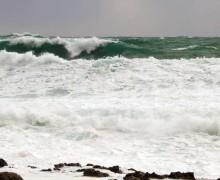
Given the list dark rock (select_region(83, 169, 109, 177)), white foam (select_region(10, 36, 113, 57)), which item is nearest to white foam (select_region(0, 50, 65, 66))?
white foam (select_region(10, 36, 113, 57))

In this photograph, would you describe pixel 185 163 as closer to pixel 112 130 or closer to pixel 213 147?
pixel 213 147

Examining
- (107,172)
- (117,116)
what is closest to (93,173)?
(107,172)

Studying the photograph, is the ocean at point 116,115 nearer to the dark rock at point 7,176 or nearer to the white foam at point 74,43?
the dark rock at point 7,176

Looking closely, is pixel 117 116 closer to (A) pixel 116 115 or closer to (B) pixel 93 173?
(A) pixel 116 115

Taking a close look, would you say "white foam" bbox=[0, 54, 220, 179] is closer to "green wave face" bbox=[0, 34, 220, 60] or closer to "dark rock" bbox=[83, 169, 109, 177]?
"dark rock" bbox=[83, 169, 109, 177]

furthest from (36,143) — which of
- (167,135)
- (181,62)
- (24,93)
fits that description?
(181,62)

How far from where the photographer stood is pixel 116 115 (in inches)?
392

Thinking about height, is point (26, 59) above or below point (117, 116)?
above

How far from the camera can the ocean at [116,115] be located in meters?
7.03

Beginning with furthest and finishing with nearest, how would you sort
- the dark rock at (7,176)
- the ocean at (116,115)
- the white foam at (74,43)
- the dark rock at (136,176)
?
the white foam at (74,43), the ocean at (116,115), the dark rock at (136,176), the dark rock at (7,176)

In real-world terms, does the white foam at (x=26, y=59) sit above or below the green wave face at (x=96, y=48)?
below

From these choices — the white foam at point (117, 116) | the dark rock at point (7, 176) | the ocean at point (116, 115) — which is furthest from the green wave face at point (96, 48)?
Answer: the dark rock at point (7, 176)

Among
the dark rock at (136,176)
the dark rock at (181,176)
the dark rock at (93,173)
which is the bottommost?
the dark rock at (181,176)

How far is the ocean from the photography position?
7031 mm
